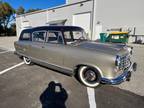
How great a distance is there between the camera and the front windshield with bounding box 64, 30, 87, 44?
4293 millimetres

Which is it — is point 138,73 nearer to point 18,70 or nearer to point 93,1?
point 18,70

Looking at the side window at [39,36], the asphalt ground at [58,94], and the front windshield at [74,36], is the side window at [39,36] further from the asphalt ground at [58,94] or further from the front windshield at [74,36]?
the asphalt ground at [58,94]

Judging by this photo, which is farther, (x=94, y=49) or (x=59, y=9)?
(x=59, y=9)

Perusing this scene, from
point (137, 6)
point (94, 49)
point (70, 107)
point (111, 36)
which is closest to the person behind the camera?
point (70, 107)

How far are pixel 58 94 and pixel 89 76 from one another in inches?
41.4

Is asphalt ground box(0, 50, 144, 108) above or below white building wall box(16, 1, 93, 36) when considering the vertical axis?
below

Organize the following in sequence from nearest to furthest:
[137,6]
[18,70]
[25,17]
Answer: [18,70], [137,6], [25,17]

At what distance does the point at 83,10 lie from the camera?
Answer: 15.7 meters

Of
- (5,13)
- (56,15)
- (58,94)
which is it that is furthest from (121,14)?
(5,13)

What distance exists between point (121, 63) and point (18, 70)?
4072 millimetres

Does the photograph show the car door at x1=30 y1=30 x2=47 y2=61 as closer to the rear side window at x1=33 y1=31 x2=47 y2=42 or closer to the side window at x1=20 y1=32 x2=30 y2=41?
the rear side window at x1=33 y1=31 x2=47 y2=42

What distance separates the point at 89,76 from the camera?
3781 millimetres

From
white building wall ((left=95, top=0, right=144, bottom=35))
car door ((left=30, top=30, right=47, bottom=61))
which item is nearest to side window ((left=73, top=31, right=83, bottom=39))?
car door ((left=30, top=30, right=47, bottom=61))

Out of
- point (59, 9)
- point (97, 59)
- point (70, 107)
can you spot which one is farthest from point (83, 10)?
point (70, 107)
